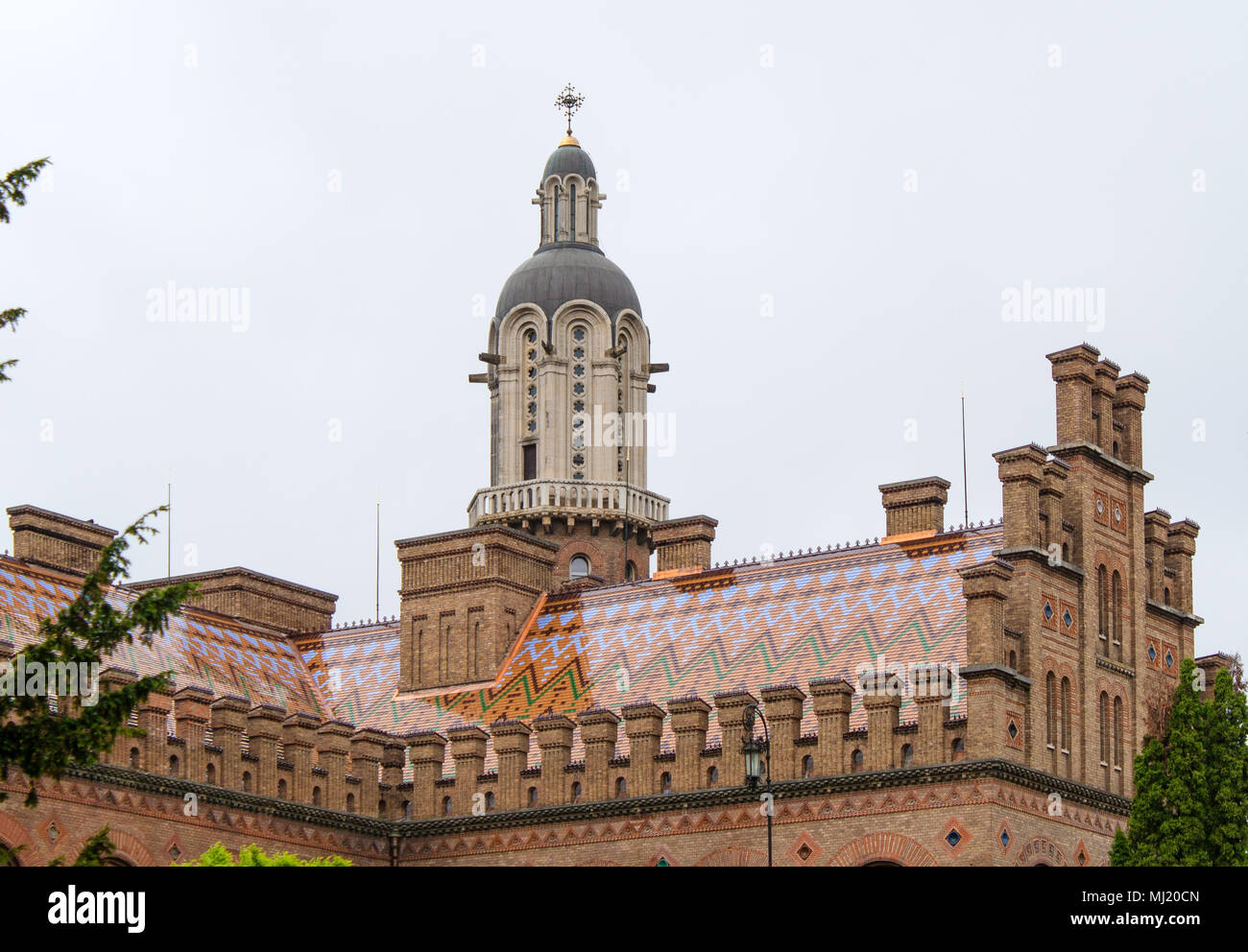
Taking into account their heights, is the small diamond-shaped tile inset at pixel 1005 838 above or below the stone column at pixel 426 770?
below

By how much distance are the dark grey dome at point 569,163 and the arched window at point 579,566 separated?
1340cm

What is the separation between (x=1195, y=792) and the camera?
169ft

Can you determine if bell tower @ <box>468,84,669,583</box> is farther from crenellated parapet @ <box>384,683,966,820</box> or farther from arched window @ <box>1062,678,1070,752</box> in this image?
arched window @ <box>1062,678,1070,752</box>

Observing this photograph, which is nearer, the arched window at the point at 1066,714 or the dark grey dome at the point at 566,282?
the arched window at the point at 1066,714

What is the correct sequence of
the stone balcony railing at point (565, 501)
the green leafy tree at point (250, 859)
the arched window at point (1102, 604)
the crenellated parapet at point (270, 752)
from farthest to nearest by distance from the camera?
the stone balcony railing at point (565, 501) < the arched window at point (1102, 604) < the crenellated parapet at point (270, 752) < the green leafy tree at point (250, 859)

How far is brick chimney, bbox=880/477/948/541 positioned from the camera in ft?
216

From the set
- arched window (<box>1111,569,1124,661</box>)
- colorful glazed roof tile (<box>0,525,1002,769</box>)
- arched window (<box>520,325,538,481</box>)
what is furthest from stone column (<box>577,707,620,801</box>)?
arched window (<box>520,325,538,481</box>)

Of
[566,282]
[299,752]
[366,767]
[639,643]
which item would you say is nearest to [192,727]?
[299,752]

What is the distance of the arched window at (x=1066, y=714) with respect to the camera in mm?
58375

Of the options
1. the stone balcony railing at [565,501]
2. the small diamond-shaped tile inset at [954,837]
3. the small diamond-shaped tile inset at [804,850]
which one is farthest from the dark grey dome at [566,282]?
the small diamond-shaped tile inset at [954,837]

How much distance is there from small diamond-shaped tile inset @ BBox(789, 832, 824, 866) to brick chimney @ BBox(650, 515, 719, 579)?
14.1 m

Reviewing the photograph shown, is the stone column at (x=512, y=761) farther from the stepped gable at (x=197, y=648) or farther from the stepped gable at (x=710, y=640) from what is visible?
the stepped gable at (x=197, y=648)
